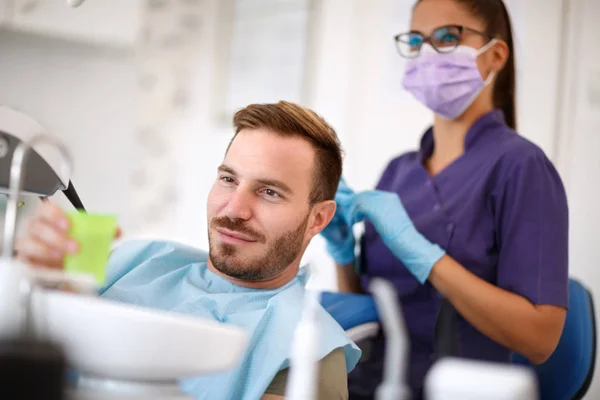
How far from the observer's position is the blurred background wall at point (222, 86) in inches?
97.3

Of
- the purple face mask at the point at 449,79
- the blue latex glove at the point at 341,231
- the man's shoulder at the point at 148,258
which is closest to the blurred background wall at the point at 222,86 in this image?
the purple face mask at the point at 449,79

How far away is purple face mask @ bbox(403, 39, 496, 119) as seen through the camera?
78.5 inches

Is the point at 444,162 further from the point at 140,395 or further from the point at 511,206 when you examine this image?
the point at 140,395

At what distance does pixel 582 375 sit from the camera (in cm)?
184

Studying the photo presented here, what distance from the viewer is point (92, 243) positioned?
39.6 inches

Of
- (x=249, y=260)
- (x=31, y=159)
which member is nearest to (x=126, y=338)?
(x=31, y=159)

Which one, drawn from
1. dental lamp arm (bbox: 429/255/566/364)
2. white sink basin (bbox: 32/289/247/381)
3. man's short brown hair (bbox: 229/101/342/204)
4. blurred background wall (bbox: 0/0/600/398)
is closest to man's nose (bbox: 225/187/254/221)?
man's short brown hair (bbox: 229/101/342/204)

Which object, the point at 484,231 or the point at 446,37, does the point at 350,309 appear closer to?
the point at 484,231

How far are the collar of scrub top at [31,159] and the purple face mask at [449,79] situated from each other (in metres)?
1.05

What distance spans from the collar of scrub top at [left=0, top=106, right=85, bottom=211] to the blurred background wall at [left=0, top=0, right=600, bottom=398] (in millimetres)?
1524

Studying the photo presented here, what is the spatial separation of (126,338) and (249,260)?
725 mm

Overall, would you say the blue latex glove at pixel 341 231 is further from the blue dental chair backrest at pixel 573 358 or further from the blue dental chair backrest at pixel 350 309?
the blue dental chair backrest at pixel 573 358

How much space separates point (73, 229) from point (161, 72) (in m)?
2.93

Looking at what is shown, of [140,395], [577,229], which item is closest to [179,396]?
[140,395]
